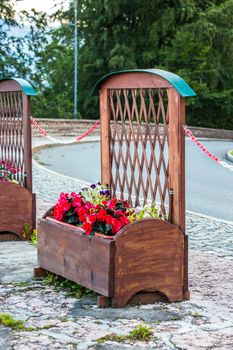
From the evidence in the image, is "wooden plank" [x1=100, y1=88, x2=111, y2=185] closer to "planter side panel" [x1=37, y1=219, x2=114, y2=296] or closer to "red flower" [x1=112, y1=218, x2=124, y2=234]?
"planter side panel" [x1=37, y1=219, x2=114, y2=296]

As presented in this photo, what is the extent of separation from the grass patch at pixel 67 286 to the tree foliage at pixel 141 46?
40987 mm

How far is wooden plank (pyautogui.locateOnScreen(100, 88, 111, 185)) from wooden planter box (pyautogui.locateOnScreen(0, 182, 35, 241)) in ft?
6.58

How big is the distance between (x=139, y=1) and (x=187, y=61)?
499cm

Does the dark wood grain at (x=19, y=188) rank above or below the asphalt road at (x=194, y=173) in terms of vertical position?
above

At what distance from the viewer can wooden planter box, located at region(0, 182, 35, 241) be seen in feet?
30.3

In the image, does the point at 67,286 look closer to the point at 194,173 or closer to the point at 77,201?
the point at 77,201

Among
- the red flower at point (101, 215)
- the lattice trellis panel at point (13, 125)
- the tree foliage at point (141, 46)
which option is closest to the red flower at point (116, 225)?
the red flower at point (101, 215)

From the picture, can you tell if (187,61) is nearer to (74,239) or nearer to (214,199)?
(214,199)

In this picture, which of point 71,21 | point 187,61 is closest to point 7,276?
point 187,61

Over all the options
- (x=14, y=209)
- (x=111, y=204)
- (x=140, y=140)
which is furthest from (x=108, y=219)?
(x=14, y=209)

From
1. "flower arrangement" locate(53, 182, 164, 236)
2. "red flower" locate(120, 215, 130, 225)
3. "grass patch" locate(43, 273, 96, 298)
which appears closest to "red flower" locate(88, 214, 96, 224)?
"flower arrangement" locate(53, 182, 164, 236)

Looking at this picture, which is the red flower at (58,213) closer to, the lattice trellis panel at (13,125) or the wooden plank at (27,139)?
the wooden plank at (27,139)

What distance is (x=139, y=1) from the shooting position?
51156 millimetres

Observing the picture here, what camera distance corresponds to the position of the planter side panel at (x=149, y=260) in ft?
20.2
